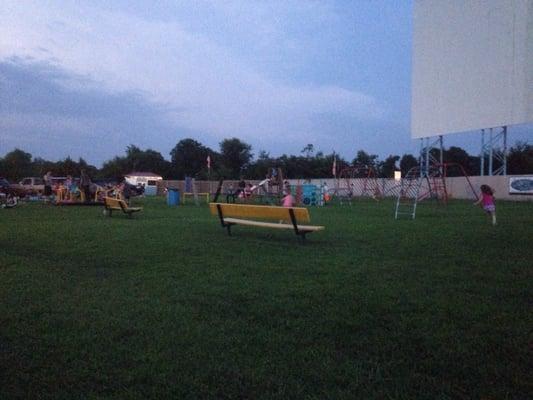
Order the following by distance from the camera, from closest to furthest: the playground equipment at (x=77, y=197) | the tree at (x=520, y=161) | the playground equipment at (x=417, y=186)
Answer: the playground equipment at (x=417, y=186)
the playground equipment at (x=77, y=197)
the tree at (x=520, y=161)

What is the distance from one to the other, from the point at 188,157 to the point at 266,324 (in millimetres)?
84532

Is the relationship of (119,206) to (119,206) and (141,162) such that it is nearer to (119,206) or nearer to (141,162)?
(119,206)

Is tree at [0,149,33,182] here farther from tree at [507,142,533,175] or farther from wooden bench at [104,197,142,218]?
tree at [507,142,533,175]

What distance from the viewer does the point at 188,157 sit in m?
87.1

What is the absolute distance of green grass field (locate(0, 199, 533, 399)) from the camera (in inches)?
119

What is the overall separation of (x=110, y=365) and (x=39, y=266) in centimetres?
412

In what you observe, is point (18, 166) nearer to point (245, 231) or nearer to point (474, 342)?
point (245, 231)

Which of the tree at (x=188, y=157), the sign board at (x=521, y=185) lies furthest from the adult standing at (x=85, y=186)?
the tree at (x=188, y=157)

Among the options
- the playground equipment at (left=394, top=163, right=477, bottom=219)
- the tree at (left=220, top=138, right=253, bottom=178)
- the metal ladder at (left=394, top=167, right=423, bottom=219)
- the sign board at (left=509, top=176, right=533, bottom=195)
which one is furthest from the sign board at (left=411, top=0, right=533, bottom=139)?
the tree at (left=220, top=138, right=253, bottom=178)

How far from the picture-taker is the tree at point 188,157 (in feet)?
283

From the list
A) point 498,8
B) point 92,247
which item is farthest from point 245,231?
point 498,8

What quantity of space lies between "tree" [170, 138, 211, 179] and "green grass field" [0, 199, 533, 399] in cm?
7901

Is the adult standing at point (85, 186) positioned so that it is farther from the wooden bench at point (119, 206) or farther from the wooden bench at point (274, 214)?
the wooden bench at point (274, 214)

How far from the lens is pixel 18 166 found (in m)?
67.4
